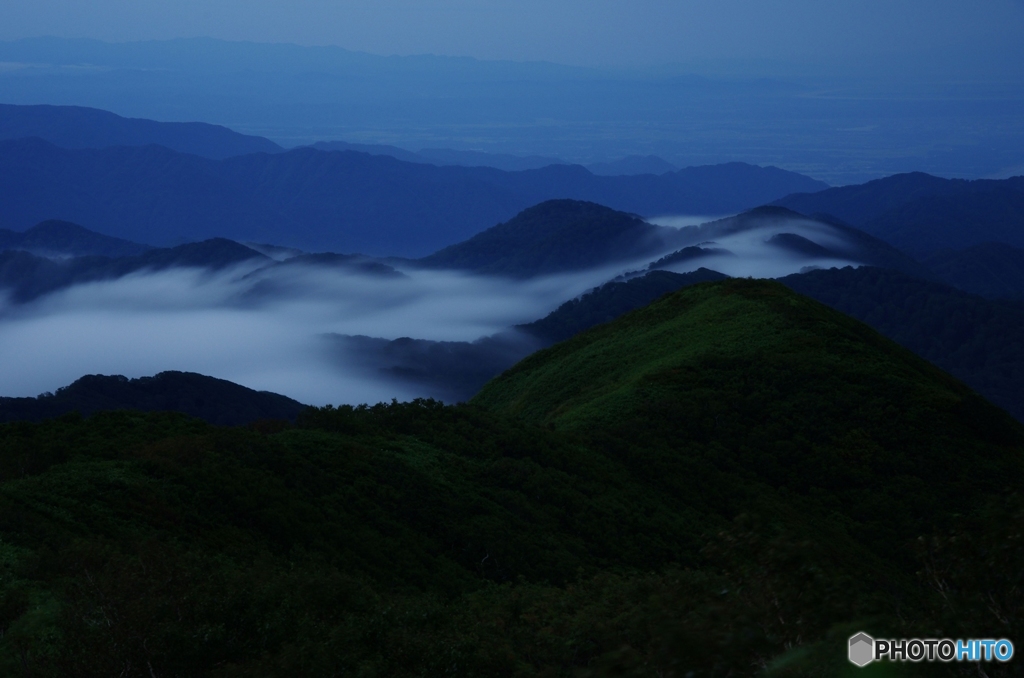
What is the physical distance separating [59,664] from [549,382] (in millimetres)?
36007

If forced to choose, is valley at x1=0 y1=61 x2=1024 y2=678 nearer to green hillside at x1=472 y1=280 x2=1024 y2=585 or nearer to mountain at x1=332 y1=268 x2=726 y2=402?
green hillside at x1=472 y1=280 x2=1024 y2=585

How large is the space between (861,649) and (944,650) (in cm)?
93

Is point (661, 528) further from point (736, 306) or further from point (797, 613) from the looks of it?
point (736, 306)

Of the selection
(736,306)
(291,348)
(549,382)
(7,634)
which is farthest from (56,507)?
(291,348)

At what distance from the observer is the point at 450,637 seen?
11.1m

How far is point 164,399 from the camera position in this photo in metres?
69.0

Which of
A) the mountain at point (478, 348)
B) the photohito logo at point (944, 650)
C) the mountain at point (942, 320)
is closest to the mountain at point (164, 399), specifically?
the mountain at point (478, 348)

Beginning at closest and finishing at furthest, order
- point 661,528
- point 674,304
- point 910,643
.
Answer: point 910,643
point 661,528
point 674,304

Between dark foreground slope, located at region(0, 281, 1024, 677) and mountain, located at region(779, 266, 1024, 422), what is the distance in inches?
3614

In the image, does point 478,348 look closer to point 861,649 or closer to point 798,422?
point 798,422

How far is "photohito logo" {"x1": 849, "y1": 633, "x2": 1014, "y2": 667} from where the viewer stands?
6.47m

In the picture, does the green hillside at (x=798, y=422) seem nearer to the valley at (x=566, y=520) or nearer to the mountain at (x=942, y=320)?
the valley at (x=566, y=520)

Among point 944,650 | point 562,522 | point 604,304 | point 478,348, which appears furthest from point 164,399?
point 604,304

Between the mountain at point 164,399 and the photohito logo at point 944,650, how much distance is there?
60006mm
